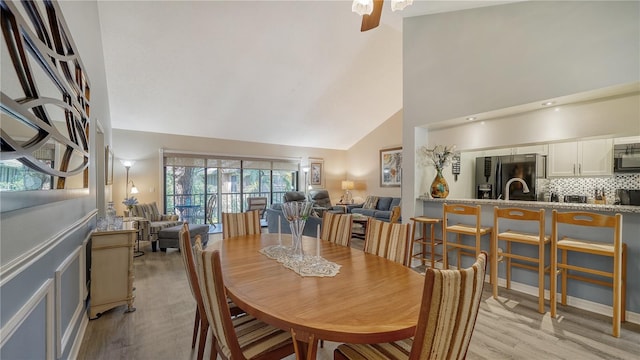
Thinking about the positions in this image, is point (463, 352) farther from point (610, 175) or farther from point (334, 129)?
point (334, 129)

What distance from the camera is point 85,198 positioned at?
2338 mm

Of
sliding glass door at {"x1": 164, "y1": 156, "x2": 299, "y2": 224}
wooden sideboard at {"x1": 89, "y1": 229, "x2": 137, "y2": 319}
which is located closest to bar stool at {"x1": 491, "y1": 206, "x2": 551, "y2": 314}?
wooden sideboard at {"x1": 89, "y1": 229, "x2": 137, "y2": 319}

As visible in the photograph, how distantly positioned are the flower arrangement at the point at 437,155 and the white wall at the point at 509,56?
5.9 inches

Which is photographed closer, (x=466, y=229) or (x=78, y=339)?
(x=78, y=339)

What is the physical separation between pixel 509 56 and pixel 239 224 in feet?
11.4

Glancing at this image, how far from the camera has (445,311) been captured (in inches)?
34.2

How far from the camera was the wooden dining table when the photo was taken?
39.9 inches

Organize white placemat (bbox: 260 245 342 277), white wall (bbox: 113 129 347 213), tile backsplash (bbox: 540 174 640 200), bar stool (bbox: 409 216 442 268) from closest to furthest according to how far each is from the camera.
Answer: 1. white placemat (bbox: 260 245 342 277)
2. tile backsplash (bbox: 540 174 640 200)
3. bar stool (bbox: 409 216 442 268)
4. white wall (bbox: 113 129 347 213)

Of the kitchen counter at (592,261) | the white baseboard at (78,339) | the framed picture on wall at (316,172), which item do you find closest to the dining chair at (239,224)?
the white baseboard at (78,339)

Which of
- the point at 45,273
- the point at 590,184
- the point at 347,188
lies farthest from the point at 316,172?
the point at 45,273

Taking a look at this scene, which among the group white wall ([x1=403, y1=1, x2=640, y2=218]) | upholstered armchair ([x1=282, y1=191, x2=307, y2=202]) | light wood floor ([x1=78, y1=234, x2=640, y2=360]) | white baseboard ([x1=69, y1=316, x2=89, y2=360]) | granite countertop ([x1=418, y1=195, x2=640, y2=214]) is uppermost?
white wall ([x1=403, y1=1, x2=640, y2=218])

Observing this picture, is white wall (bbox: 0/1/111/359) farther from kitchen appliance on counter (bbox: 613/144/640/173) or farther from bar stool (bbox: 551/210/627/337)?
kitchen appliance on counter (bbox: 613/144/640/173)

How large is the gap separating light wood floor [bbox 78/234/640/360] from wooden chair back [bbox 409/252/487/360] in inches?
49.9

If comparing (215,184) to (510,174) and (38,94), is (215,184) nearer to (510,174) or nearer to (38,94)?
(38,94)
